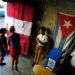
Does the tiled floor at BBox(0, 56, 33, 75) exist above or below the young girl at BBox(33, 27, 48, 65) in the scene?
below

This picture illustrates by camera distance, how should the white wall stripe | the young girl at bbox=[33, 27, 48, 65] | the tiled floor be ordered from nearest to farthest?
the tiled floor < the young girl at bbox=[33, 27, 48, 65] < the white wall stripe

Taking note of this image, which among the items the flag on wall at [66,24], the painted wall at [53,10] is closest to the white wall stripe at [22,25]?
the painted wall at [53,10]

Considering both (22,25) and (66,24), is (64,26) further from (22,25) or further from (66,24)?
(22,25)

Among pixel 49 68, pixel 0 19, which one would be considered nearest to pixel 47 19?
pixel 49 68

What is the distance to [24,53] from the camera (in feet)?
26.5

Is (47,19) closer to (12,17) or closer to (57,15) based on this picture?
(57,15)

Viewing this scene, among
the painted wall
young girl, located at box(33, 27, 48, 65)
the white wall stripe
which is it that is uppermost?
the painted wall

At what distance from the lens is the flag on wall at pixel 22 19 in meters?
7.59

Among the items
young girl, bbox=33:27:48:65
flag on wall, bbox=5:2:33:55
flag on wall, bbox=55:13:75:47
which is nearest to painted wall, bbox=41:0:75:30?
flag on wall, bbox=55:13:75:47

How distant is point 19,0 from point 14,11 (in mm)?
586

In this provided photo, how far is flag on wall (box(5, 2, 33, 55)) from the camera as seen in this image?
24.9 ft

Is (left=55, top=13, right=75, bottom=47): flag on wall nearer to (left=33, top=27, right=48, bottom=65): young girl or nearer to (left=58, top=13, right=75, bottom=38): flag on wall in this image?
(left=58, top=13, right=75, bottom=38): flag on wall

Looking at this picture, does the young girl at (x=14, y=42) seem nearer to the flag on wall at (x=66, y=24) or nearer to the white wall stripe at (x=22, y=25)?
the white wall stripe at (x=22, y=25)

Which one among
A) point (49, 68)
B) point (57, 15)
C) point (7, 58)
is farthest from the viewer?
point (7, 58)
